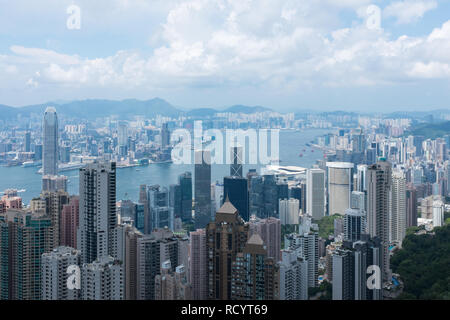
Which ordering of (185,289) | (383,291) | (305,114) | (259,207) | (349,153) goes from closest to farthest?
(185,289) → (383,291) → (305,114) → (259,207) → (349,153)

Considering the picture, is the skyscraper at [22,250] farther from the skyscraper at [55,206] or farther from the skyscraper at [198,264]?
the skyscraper at [198,264]

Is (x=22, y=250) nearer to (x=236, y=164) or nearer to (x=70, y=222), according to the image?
(x=70, y=222)

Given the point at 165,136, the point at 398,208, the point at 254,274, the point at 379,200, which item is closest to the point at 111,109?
the point at 165,136

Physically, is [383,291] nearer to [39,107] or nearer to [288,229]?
[288,229]

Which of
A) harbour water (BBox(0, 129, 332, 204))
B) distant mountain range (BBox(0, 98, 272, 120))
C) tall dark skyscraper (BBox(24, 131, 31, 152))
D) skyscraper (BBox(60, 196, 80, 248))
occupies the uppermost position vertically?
distant mountain range (BBox(0, 98, 272, 120))

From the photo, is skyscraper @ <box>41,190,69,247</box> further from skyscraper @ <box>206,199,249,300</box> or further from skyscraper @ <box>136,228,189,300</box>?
skyscraper @ <box>206,199,249,300</box>

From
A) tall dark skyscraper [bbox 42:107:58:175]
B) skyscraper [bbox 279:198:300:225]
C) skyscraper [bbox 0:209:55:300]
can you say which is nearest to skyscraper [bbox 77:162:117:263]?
skyscraper [bbox 0:209:55:300]
